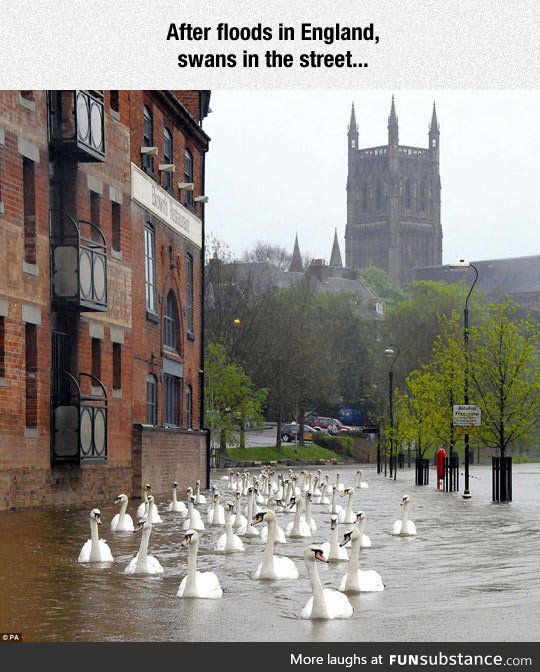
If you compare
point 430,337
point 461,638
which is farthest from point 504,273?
point 461,638

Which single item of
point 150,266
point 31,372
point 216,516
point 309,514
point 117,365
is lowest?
point 216,516

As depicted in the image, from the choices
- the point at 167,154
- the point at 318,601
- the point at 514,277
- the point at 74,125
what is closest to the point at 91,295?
the point at 74,125

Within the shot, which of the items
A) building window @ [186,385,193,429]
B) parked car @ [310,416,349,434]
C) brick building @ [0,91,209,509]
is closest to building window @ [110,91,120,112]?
brick building @ [0,91,209,509]

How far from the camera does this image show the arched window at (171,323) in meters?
43.5

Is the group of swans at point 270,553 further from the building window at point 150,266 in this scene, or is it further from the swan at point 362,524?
the building window at point 150,266

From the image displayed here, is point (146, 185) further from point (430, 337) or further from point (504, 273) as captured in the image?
point (504, 273)

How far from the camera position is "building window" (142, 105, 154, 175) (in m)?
39.8

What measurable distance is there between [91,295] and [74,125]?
→ 3925 mm

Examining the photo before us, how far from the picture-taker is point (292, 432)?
10181 centimetres

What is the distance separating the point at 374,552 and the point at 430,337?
278ft

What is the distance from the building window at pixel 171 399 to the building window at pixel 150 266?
307 cm

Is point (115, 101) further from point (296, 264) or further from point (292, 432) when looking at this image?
point (296, 264)

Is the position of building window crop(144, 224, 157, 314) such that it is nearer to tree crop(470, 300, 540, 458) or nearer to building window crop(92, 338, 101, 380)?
building window crop(92, 338, 101, 380)

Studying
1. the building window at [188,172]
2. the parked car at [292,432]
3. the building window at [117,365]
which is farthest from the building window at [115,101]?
the parked car at [292,432]
